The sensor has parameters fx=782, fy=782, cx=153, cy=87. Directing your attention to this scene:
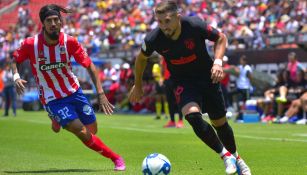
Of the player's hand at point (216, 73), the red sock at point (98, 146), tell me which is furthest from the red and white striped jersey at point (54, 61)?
the player's hand at point (216, 73)

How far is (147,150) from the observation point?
1464 cm

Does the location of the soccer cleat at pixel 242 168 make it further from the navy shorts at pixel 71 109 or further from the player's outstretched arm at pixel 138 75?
the navy shorts at pixel 71 109

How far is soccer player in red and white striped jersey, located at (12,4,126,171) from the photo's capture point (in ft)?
36.2

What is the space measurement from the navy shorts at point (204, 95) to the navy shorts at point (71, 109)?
208cm

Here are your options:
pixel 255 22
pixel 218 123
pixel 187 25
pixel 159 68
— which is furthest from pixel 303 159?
pixel 255 22

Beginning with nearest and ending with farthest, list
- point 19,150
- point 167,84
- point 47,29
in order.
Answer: point 47,29 → point 19,150 → point 167,84

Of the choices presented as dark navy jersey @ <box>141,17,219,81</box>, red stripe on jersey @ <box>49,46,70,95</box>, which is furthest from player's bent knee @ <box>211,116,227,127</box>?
red stripe on jersey @ <box>49,46,70,95</box>

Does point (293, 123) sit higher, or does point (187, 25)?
point (187, 25)

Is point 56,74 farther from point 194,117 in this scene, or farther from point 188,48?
point 194,117

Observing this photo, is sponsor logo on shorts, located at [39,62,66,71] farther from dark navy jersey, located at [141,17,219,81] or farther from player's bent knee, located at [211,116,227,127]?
player's bent knee, located at [211,116,227,127]

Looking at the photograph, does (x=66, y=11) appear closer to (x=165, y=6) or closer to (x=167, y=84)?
(x=165, y=6)

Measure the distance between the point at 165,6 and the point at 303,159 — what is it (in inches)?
166

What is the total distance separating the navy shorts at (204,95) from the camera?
9.50m

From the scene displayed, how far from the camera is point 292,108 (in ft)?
74.9
